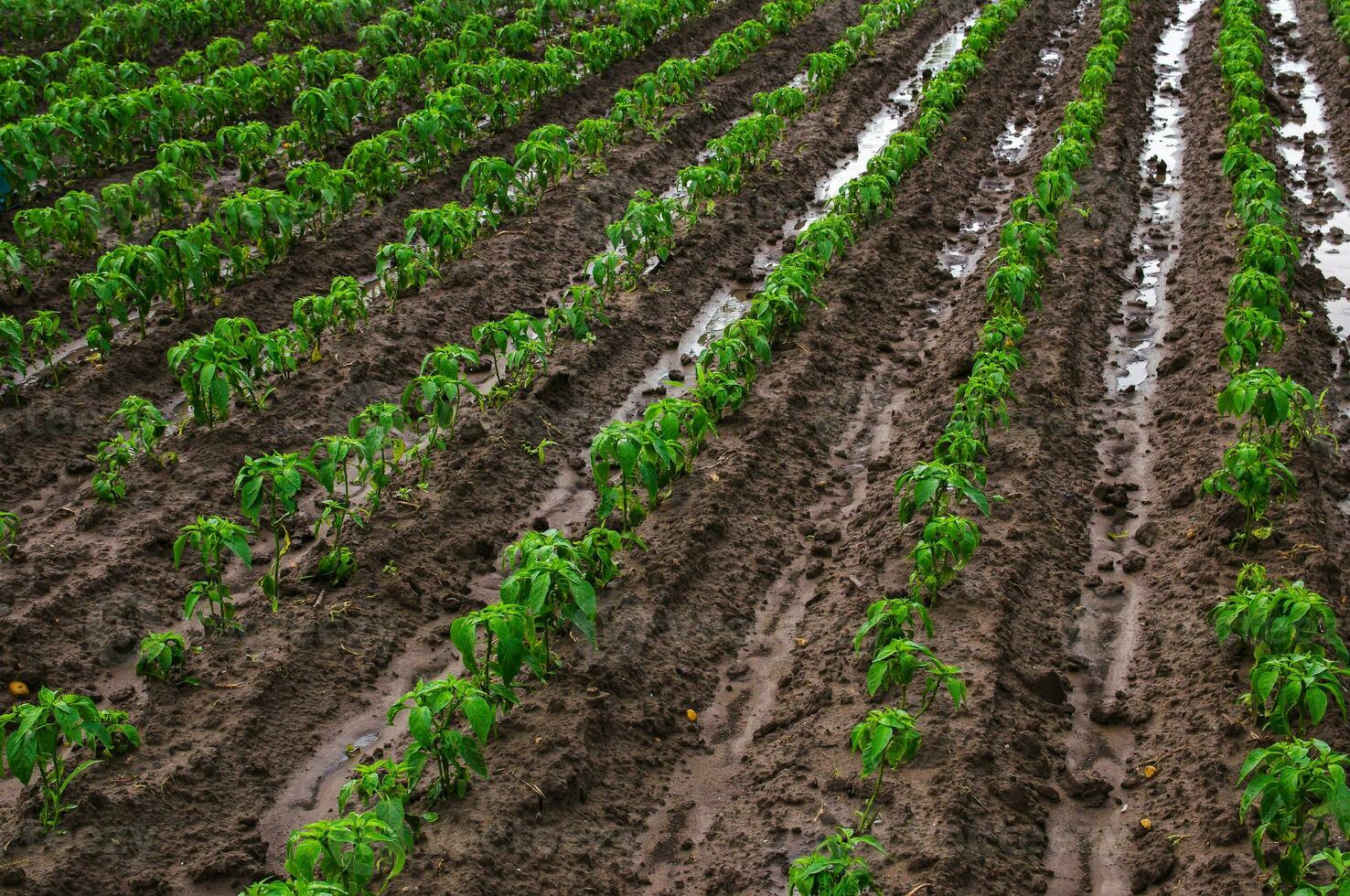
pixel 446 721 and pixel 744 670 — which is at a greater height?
pixel 446 721

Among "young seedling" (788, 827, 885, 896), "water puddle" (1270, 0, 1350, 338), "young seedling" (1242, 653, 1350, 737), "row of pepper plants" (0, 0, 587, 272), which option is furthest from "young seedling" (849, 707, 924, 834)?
"row of pepper plants" (0, 0, 587, 272)

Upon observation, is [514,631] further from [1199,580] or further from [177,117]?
[177,117]

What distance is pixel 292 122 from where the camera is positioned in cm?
1192

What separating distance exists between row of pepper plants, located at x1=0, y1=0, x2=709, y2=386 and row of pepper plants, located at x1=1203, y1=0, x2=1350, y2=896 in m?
6.16

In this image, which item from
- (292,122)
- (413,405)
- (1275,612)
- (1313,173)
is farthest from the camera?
(292,122)

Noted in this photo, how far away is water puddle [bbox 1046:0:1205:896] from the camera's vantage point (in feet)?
15.3

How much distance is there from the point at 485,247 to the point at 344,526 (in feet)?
11.9

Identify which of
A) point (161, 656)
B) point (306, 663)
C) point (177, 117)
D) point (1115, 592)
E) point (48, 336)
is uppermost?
point (177, 117)

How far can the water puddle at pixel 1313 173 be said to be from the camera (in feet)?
31.0

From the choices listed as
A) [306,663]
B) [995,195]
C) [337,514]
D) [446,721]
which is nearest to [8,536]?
[337,514]

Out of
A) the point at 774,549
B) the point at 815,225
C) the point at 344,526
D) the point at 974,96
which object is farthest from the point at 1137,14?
the point at 344,526

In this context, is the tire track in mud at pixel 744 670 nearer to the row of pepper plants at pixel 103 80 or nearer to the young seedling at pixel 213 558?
the young seedling at pixel 213 558

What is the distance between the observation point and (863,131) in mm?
12453

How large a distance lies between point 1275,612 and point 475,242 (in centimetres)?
650
